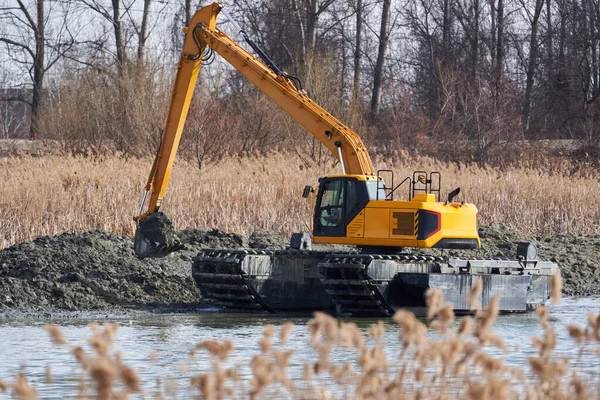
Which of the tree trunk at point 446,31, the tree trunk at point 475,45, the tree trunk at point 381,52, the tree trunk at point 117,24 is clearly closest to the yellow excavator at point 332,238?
the tree trunk at point 117,24

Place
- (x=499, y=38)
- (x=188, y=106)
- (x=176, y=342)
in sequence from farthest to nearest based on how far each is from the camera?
1. (x=499, y=38)
2. (x=188, y=106)
3. (x=176, y=342)

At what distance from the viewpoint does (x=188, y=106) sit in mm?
15547

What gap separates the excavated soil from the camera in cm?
1489

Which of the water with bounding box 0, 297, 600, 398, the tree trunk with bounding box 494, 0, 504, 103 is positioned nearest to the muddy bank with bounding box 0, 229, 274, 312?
the water with bounding box 0, 297, 600, 398

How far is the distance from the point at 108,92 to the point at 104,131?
4.20ft

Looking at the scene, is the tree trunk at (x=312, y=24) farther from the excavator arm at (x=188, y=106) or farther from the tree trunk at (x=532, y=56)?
the excavator arm at (x=188, y=106)

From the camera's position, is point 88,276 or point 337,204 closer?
point 337,204

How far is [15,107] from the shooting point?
78688 millimetres

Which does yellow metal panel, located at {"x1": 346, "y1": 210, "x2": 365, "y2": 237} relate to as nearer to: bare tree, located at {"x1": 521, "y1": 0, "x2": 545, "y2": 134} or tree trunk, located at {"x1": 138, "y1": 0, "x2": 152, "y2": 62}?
tree trunk, located at {"x1": 138, "y1": 0, "x2": 152, "y2": 62}

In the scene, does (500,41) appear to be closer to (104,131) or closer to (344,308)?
(104,131)

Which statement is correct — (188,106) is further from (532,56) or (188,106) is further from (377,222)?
(532,56)

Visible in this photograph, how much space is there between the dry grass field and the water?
4814mm

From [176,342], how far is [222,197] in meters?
9.22

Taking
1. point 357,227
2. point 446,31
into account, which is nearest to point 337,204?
point 357,227
